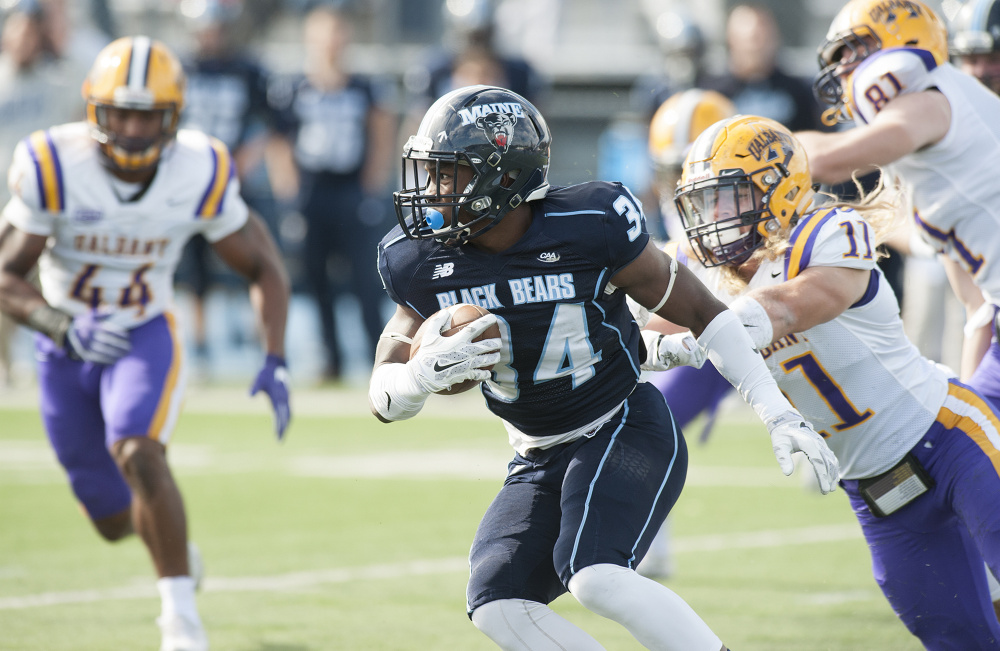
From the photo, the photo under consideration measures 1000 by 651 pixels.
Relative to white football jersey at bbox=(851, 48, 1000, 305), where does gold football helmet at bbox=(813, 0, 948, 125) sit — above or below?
above

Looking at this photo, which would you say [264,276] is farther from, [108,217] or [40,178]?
[40,178]

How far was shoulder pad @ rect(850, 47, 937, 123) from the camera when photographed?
411 centimetres

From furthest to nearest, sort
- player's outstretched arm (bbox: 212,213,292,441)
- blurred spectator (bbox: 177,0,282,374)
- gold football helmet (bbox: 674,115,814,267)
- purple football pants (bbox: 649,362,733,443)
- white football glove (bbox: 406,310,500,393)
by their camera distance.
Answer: blurred spectator (bbox: 177,0,282,374) → purple football pants (bbox: 649,362,733,443) → player's outstretched arm (bbox: 212,213,292,441) → gold football helmet (bbox: 674,115,814,267) → white football glove (bbox: 406,310,500,393)

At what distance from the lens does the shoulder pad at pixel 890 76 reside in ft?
13.5

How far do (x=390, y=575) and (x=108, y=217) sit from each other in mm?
1801

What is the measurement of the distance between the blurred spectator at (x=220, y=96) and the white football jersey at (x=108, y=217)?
5.19 m

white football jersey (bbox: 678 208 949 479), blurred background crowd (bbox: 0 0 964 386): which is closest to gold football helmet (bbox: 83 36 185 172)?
white football jersey (bbox: 678 208 949 479)

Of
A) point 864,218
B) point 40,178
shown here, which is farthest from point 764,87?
point 40,178

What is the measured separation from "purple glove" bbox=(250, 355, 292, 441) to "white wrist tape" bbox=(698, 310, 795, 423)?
2.01 m

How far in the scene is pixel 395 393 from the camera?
9.86ft

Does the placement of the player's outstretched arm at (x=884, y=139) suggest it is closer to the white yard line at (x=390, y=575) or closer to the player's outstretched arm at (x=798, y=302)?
the player's outstretched arm at (x=798, y=302)

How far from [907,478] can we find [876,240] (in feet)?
2.22

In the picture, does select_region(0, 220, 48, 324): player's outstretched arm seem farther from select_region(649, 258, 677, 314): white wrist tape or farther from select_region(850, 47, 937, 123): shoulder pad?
select_region(850, 47, 937, 123): shoulder pad

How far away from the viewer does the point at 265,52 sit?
17438mm
